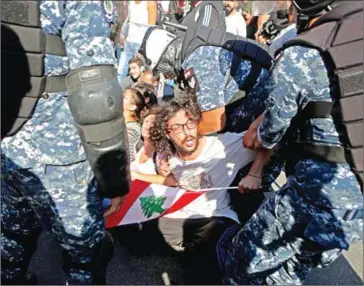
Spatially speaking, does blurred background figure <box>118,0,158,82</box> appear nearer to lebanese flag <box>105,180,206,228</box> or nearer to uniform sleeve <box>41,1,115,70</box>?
lebanese flag <box>105,180,206,228</box>

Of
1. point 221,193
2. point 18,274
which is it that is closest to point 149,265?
point 221,193

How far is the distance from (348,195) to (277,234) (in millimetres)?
375

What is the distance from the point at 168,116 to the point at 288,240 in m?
0.99

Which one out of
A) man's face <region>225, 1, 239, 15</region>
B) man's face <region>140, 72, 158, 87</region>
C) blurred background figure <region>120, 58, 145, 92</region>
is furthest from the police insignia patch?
man's face <region>225, 1, 239, 15</region>

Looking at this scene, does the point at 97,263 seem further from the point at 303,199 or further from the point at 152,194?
the point at 303,199

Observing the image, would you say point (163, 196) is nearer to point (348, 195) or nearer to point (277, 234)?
point (277, 234)

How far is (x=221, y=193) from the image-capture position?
7.68ft

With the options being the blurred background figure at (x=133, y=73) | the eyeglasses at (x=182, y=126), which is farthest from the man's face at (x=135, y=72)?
the eyeglasses at (x=182, y=126)

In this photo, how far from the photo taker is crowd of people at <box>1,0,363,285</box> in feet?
4.44

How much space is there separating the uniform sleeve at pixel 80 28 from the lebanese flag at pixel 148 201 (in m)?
1.04

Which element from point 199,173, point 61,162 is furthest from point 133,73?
point 61,162

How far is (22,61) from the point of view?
4.37 feet

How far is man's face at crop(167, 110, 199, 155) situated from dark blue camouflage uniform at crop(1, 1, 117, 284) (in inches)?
32.1

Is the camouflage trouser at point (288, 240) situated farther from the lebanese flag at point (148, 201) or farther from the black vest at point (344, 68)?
the lebanese flag at point (148, 201)
